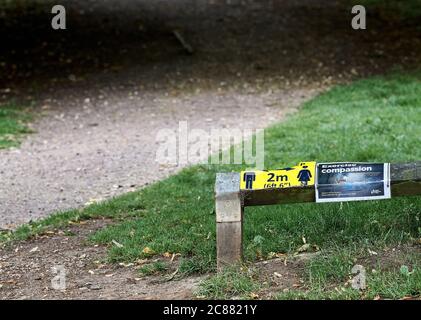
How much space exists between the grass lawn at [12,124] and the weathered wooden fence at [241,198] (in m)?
5.87

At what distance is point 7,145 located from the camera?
10.2 metres

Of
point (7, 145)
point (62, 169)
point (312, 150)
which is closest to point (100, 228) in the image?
point (62, 169)

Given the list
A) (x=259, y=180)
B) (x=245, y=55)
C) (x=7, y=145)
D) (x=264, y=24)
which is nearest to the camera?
(x=259, y=180)

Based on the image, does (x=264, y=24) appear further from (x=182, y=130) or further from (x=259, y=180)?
(x=259, y=180)

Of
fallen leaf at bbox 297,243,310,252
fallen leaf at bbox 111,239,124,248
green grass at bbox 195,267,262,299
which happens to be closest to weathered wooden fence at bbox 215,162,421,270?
green grass at bbox 195,267,262,299

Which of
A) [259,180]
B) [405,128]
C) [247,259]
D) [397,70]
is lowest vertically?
[247,259]

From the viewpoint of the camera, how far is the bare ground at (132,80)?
7.72 m

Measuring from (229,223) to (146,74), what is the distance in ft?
30.7

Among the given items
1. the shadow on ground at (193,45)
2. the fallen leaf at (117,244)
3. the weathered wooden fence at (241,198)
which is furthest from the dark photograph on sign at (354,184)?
the shadow on ground at (193,45)

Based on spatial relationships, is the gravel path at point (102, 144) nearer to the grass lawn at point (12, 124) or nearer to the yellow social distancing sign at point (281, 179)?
the grass lawn at point (12, 124)

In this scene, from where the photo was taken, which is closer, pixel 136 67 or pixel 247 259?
pixel 247 259

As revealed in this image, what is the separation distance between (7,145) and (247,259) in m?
5.89

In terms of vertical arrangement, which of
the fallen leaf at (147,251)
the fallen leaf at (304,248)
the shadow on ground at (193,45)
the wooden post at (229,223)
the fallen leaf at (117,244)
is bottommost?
the fallen leaf at (147,251)

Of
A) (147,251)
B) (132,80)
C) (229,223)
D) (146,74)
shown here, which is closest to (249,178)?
(229,223)
